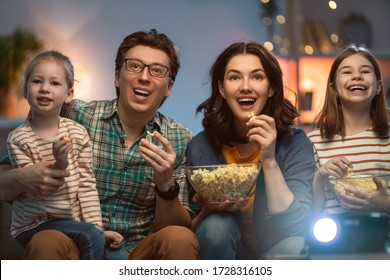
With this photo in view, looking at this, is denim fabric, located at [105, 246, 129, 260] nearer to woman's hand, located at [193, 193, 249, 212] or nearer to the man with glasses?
the man with glasses

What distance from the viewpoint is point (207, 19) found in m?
2.00

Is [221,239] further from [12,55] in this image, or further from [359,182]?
[12,55]

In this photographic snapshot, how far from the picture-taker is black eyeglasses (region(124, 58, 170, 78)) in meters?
1.76

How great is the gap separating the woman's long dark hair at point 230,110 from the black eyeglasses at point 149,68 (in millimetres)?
142

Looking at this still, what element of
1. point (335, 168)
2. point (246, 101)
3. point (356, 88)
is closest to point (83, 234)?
point (246, 101)

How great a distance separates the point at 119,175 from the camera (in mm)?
1766

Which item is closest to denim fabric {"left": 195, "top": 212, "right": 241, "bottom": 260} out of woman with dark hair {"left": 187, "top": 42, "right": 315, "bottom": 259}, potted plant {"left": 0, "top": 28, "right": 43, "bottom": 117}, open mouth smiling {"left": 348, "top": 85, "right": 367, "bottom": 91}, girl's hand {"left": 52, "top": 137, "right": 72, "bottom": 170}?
woman with dark hair {"left": 187, "top": 42, "right": 315, "bottom": 259}

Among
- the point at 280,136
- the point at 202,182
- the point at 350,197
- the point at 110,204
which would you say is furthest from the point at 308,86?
the point at 110,204

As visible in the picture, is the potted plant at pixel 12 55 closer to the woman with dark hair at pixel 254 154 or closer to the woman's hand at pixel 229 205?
the woman with dark hair at pixel 254 154

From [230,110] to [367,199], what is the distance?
431mm

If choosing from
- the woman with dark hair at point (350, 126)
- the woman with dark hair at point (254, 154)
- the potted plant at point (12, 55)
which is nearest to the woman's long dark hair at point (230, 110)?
the woman with dark hair at point (254, 154)

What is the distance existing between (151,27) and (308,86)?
0.51 metres

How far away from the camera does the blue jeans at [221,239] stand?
1603mm
